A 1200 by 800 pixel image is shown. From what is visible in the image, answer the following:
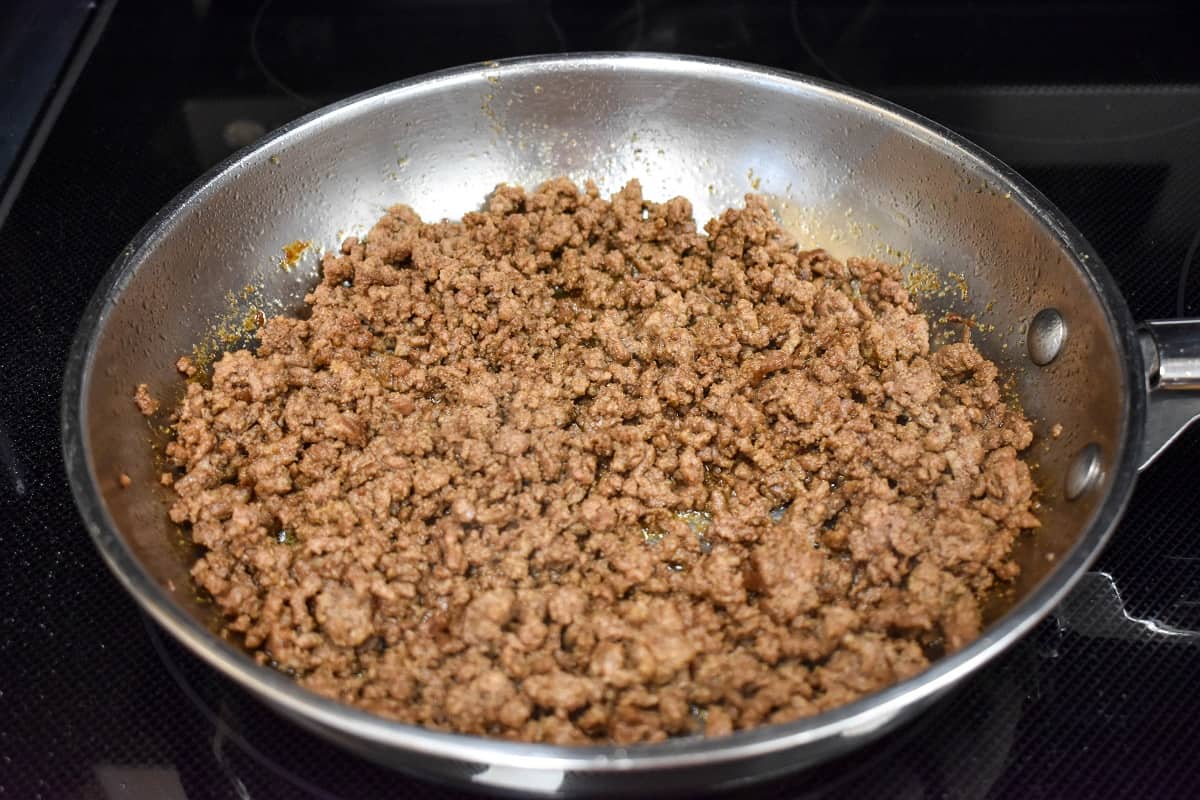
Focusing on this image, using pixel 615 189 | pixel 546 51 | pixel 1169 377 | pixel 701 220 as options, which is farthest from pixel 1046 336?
pixel 546 51

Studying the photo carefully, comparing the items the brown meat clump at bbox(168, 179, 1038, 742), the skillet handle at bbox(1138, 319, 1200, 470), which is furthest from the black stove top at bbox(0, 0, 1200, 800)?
the skillet handle at bbox(1138, 319, 1200, 470)

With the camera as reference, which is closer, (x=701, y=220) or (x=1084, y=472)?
(x=1084, y=472)

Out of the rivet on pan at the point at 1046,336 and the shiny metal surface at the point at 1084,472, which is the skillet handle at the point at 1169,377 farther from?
the rivet on pan at the point at 1046,336

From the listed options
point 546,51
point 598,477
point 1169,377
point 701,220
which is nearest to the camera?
point 1169,377

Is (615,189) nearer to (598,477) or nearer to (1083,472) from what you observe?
(598,477)

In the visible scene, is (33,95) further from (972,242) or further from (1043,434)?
(1043,434)
